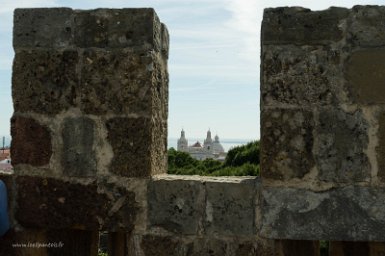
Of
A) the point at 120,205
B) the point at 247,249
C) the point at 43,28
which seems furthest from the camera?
the point at 43,28

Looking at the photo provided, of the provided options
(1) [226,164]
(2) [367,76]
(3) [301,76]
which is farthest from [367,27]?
(1) [226,164]

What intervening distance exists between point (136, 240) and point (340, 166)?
120cm

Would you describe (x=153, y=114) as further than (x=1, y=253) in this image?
No

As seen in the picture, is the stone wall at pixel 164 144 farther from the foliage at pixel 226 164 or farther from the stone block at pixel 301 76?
the foliage at pixel 226 164

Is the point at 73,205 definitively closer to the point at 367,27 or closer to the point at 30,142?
the point at 30,142

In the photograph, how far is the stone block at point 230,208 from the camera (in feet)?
9.12

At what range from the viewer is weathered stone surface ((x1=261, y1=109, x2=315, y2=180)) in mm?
2709

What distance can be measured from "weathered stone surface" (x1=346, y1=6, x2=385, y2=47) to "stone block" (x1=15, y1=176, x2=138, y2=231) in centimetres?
148


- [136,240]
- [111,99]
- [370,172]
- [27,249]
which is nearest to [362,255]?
[370,172]

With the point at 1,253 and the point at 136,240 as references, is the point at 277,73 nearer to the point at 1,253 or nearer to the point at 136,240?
the point at 136,240

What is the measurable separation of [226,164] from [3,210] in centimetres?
1147

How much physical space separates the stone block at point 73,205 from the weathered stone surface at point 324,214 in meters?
0.78

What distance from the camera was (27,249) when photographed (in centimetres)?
307

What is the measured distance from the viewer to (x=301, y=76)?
2723 mm
